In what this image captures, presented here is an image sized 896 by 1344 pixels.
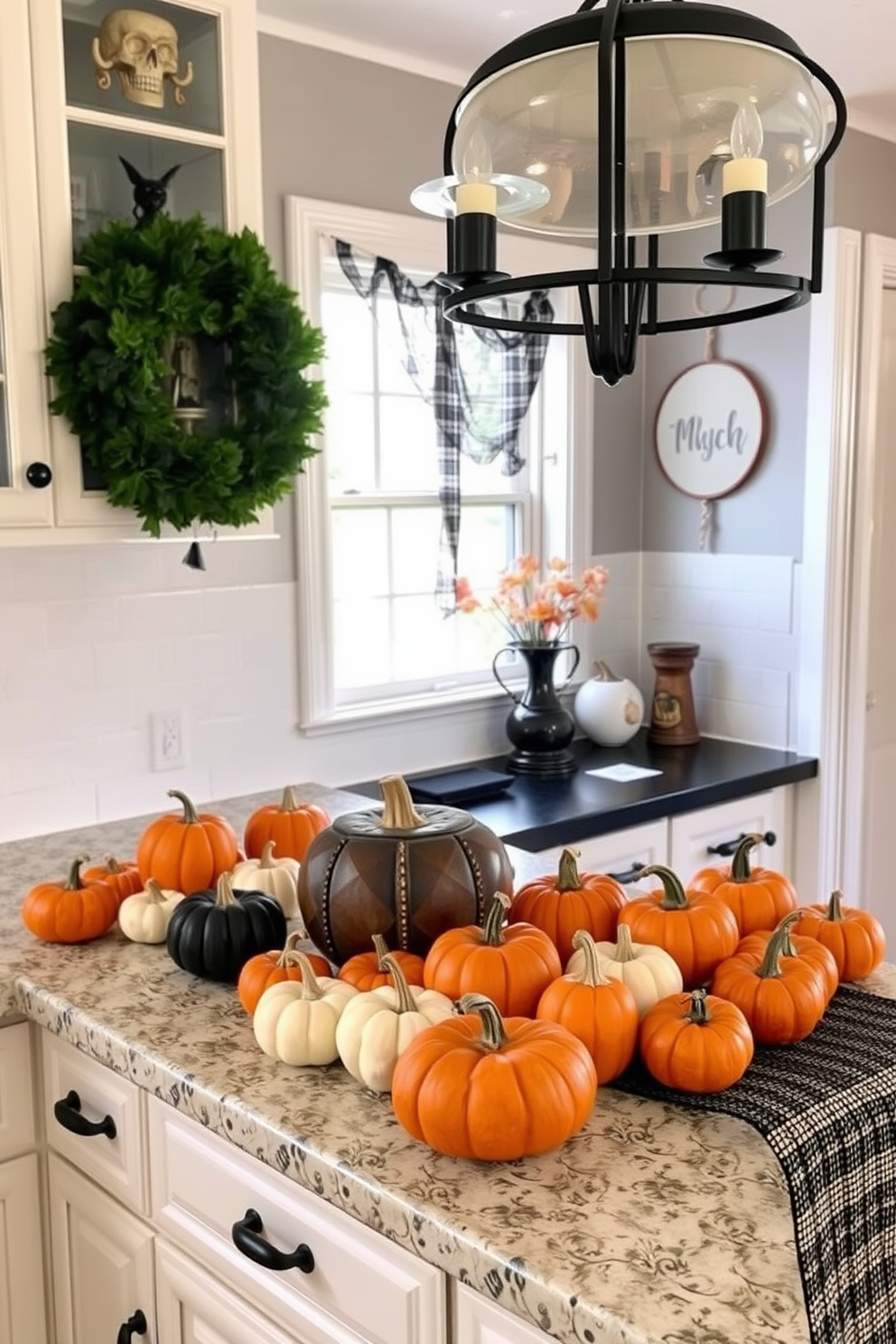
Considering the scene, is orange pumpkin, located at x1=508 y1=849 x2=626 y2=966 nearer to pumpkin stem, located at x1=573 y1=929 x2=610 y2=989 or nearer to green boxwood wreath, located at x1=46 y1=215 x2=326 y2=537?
pumpkin stem, located at x1=573 y1=929 x2=610 y2=989

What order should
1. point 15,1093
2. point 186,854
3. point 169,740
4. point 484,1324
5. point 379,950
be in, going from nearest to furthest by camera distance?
1. point 484,1324
2. point 379,950
3. point 15,1093
4. point 186,854
5. point 169,740

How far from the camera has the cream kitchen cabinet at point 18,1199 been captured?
5.91ft

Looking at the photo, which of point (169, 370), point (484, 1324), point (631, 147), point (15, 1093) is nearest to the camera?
point (484, 1324)

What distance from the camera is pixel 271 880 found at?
1850 millimetres

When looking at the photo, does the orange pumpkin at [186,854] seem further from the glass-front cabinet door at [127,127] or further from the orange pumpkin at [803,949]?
the orange pumpkin at [803,949]

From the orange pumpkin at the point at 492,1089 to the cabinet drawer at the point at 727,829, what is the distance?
1.88 meters

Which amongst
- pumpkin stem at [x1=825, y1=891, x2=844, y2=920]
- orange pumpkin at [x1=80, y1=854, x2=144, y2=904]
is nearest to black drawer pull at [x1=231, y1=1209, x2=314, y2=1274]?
orange pumpkin at [x1=80, y1=854, x2=144, y2=904]

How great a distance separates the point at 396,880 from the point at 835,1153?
596 mm

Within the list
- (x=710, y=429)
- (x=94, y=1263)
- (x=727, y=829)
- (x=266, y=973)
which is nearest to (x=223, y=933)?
(x=266, y=973)

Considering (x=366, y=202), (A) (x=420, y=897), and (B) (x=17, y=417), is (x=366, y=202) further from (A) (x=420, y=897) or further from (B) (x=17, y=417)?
(A) (x=420, y=897)

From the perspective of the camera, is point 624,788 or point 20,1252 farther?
point 624,788

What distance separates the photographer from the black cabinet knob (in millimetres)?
2115

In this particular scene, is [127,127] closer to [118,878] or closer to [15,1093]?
[118,878]

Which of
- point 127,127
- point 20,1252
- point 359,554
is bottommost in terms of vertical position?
point 20,1252
